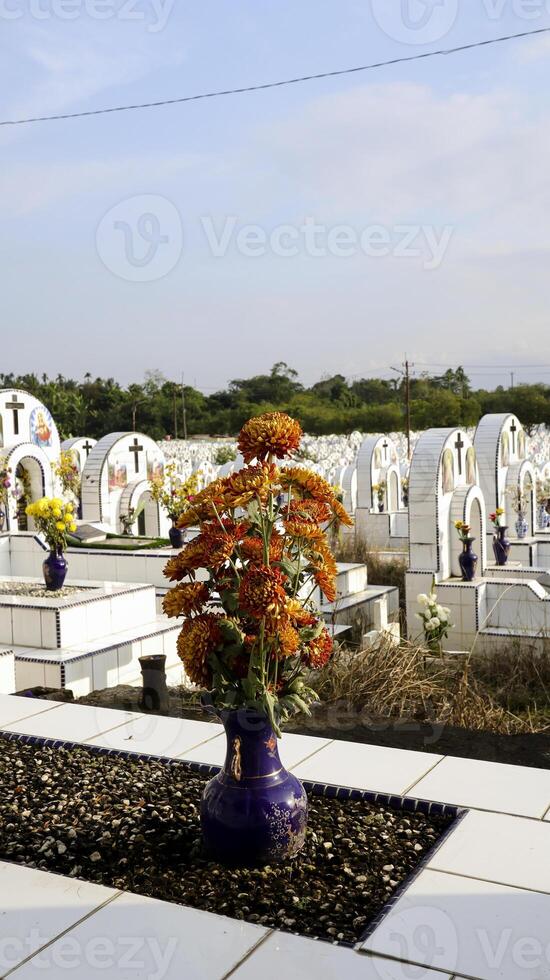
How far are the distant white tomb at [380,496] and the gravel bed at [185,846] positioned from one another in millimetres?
12548

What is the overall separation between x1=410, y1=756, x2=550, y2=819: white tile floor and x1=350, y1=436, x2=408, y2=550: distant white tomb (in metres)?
12.2

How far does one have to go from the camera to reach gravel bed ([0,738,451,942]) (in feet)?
8.53

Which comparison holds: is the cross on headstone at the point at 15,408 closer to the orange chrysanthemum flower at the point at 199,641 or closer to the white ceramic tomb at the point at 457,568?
the white ceramic tomb at the point at 457,568

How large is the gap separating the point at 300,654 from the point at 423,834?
2.58 ft

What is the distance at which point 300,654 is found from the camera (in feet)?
9.44

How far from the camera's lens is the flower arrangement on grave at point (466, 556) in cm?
1055

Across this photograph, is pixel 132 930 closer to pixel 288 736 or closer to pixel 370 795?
pixel 370 795

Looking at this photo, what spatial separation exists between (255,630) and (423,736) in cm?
209

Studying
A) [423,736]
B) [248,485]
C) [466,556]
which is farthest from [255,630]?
[466,556]

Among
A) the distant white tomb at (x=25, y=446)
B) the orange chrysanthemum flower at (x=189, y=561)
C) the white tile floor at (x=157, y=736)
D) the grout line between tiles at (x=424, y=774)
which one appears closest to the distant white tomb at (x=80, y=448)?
the distant white tomb at (x=25, y=446)

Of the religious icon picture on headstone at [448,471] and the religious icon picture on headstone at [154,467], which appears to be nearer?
the religious icon picture on headstone at [448,471]

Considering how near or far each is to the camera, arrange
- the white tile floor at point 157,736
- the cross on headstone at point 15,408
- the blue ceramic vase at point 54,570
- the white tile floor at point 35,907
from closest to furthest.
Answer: the white tile floor at point 35,907
the white tile floor at point 157,736
the blue ceramic vase at point 54,570
the cross on headstone at point 15,408

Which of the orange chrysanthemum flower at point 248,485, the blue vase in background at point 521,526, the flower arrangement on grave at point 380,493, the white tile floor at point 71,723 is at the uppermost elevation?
the orange chrysanthemum flower at point 248,485

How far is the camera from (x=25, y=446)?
40.4 ft
